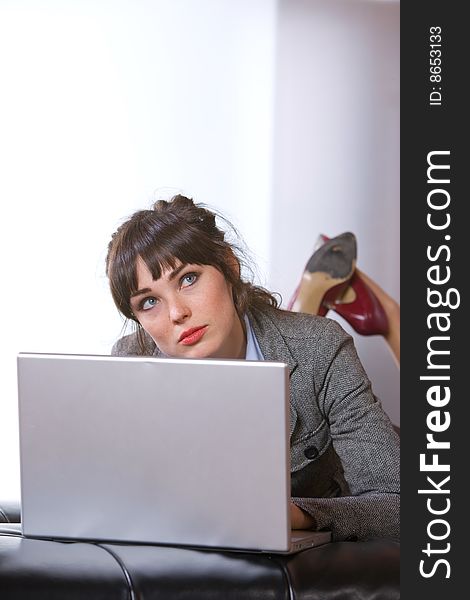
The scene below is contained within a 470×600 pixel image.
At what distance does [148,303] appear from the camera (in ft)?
6.51

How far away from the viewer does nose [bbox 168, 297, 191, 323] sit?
1953 mm

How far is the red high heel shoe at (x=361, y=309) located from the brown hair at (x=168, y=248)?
4.00 feet

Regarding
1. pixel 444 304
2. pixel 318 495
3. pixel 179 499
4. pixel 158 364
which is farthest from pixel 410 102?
pixel 318 495

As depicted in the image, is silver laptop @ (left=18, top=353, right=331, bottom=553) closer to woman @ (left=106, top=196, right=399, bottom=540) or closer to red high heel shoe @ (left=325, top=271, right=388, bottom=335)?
woman @ (left=106, top=196, right=399, bottom=540)

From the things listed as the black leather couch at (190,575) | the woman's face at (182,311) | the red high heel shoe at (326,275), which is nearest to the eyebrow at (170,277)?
the woman's face at (182,311)

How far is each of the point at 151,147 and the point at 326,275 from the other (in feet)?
2.62

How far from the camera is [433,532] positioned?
1.33 metres

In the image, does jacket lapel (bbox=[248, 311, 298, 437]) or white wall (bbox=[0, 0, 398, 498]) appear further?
white wall (bbox=[0, 0, 398, 498])

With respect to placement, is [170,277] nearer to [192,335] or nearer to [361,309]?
[192,335]

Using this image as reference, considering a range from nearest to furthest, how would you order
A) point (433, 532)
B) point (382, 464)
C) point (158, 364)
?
point (433, 532) → point (158, 364) → point (382, 464)

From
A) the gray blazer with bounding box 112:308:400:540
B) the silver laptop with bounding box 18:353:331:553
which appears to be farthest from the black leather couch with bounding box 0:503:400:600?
the gray blazer with bounding box 112:308:400:540

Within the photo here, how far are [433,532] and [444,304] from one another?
0.28 m

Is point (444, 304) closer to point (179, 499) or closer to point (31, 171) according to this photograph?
point (179, 499)

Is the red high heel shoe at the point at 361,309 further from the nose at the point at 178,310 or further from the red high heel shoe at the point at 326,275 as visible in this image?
the nose at the point at 178,310
